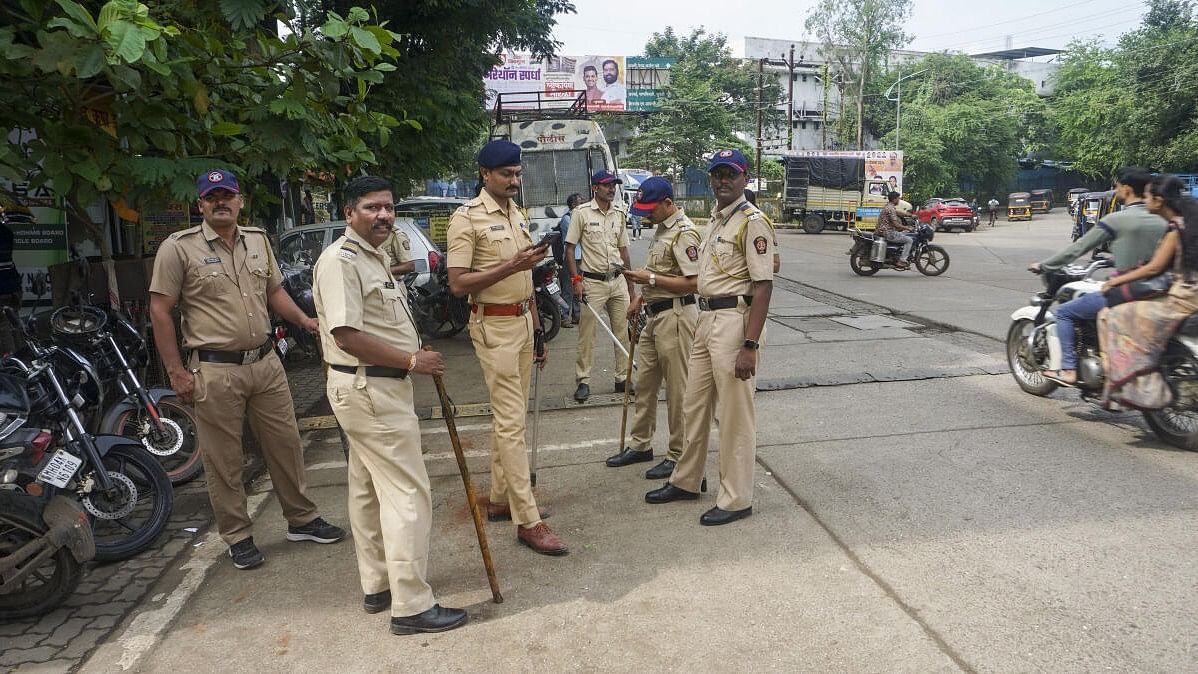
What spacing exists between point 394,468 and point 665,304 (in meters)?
2.34

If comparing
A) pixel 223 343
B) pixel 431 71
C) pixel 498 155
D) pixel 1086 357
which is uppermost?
pixel 431 71

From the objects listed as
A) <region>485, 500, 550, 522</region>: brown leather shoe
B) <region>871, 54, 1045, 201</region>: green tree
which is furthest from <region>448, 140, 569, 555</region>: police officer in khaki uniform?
<region>871, 54, 1045, 201</region>: green tree

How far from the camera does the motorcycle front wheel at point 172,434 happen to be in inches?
199

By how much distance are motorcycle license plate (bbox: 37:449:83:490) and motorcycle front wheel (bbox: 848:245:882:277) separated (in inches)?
564

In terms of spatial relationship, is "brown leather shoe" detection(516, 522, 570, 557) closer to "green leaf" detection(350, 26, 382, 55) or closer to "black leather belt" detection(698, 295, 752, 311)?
"black leather belt" detection(698, 295, 752, 311)

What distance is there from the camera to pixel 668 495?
15.1 ft

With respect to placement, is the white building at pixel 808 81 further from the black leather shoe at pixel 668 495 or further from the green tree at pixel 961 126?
Result: the black leather shoe at pixel 668 495

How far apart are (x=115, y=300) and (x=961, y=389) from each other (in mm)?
6609

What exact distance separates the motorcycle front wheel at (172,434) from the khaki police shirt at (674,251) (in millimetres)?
2969

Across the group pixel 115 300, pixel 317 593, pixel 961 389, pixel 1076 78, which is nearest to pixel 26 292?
pixel 115 300

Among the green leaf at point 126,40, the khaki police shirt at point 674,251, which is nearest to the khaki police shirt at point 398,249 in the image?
the khaki police shirt at point 674,251

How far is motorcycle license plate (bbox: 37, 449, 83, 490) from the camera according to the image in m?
3.72

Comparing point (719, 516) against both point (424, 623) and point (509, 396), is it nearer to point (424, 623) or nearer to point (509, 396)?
point (509, 396)

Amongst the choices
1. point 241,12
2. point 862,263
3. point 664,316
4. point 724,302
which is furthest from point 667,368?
point 862,263
